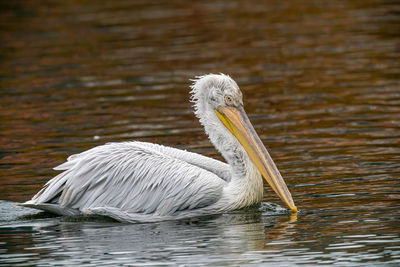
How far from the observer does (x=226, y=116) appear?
24.8 feet

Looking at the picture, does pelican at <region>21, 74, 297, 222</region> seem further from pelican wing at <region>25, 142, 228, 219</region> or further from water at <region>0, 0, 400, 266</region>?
water at <region>0, 0, 400, 266</region>

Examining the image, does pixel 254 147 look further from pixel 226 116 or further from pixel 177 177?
pixel 177 177

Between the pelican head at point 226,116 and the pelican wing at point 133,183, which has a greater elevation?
the pelican head at point 226,116

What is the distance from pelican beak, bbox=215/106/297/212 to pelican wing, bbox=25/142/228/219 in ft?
1.03

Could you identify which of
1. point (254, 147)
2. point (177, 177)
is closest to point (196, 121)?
point (254, 147)

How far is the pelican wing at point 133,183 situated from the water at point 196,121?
17cm

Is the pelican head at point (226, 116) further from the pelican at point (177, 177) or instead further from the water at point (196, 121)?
the water at point (196, 121)

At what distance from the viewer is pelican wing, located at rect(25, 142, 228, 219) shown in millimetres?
7211

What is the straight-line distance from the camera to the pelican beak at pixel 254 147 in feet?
23.4

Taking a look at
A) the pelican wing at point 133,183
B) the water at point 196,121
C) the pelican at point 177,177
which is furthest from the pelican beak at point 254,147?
the pelican wing at point 133,183

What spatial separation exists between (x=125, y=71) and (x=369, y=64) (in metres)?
3.95

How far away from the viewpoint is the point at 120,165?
742 centimetres

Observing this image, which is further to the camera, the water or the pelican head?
the pelican head

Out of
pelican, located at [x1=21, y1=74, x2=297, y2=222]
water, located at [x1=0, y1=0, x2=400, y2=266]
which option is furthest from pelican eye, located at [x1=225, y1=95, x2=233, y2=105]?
water, located at [x1=0, y1=0, x2=400, y2=266]
